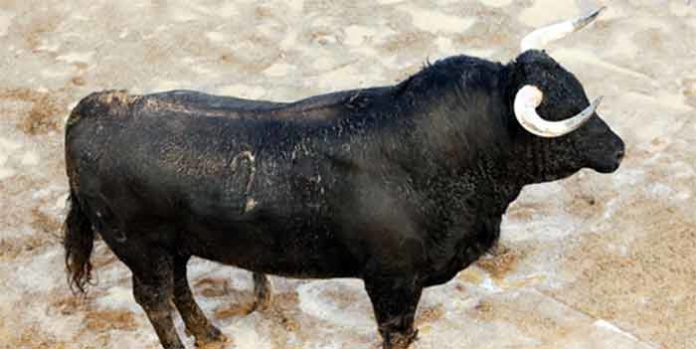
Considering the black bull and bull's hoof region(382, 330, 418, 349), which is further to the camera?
bull's hoof region(382, 330, 418, 349)

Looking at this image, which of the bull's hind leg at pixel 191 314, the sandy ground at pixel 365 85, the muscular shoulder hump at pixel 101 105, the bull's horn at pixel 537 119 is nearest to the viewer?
the bull's horn at pixel 537 119

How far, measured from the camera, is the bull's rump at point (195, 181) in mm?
6172

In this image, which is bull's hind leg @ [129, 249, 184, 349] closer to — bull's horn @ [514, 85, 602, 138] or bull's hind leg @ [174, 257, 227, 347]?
bull's hind leg @ [174, 257, 227, 347]

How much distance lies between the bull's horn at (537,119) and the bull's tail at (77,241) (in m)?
2.66

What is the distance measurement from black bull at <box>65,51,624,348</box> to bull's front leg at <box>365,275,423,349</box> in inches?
1.5

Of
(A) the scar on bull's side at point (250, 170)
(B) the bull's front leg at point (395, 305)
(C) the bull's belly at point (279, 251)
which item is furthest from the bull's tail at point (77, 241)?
(B) the bull's front leg at point (395, 305)

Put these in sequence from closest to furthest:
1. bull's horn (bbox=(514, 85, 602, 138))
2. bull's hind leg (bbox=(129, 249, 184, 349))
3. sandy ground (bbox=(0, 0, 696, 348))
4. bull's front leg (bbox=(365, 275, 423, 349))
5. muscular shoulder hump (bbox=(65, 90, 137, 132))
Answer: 1. bull's horn (bbox=(514, 85, 602, 138))
2. muscular shoulder hump (bbox=(65, 90, 137, 132))
3. bull's front leg (bbox=(365, 275, 423, 349))
4. bull's hind leg (bbox=(129, 249, 184, 349))
5. sandy ground (bbox=(0, 0, 696, 348))

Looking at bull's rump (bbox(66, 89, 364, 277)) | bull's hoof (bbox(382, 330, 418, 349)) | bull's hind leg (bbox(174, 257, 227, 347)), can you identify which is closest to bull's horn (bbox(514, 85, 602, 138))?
bull's rump (bbox(66, 89, 364, 277))

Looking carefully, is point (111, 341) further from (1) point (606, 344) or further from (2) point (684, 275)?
(2) point (684, 275)

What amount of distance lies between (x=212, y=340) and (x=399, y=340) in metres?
1.37

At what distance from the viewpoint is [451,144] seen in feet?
20.2

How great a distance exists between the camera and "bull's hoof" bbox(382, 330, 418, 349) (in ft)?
22.4

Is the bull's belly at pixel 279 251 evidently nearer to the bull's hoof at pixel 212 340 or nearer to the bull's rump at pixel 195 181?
the bull's rump at pixel 195 181

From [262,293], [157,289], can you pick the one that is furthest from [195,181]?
[262,293]
